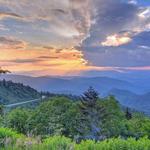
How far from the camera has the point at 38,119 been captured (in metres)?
55.0

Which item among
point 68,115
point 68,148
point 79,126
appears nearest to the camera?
point 68,148

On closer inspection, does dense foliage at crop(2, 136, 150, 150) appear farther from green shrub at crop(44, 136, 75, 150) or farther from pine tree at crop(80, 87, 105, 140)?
pine tree at crop(80, 87, 105, 140)

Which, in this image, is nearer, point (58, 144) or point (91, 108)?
point (58, 144)

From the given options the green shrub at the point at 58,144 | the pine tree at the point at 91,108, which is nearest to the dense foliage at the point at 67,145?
the green shrub at the point at 58,144

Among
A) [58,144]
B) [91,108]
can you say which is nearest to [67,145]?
[58,144]

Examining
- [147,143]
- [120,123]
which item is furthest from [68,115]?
[147,143]

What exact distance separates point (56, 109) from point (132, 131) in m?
10.0

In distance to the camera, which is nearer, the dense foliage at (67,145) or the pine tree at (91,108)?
the dense foliage at (67,145)

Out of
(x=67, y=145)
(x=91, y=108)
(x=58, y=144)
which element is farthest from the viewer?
(x=91, y=108)

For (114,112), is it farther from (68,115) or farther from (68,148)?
(68,148)

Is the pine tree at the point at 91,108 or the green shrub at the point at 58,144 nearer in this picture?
the green shrub at the point at 58,144

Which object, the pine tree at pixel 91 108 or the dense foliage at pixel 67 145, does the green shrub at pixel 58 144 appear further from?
the pine tree at pixel 91 108

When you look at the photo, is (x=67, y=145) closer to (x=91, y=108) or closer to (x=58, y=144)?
(x=58, y=144)

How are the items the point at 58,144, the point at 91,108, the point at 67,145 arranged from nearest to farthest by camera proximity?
the point at 67,145 → the point at 58,144 → the point at 91,108
